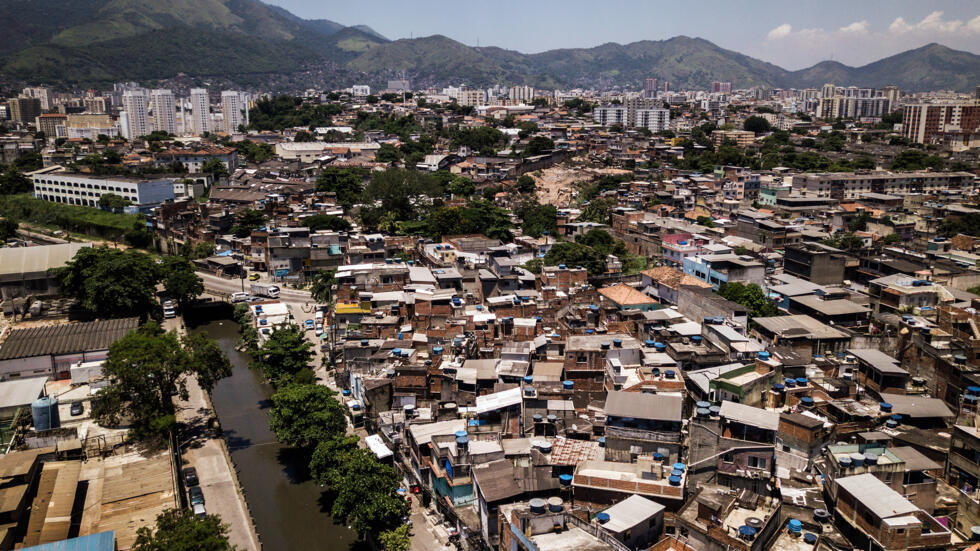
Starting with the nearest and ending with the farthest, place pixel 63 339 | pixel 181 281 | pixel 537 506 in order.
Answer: pixel 537 506 < pixel 63 339 < pixel 181 281

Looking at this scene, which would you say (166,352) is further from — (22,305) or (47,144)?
(47,144)

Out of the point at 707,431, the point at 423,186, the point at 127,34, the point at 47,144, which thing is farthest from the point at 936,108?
the point at 127,34

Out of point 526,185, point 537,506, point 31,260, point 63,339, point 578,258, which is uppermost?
point 526,185

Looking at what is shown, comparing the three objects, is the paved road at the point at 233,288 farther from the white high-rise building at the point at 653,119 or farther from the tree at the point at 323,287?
the white high-rise building at the point at 653,119

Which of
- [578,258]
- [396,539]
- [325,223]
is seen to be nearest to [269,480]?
[396,539]

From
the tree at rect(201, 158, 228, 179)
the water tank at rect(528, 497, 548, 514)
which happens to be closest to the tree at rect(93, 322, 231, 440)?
the water tank at rect(528, 497, 548, 514)

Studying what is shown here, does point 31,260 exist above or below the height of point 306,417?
above

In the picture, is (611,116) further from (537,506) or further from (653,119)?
(537,506)
